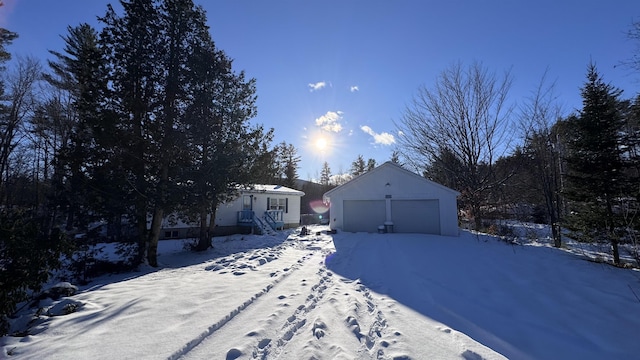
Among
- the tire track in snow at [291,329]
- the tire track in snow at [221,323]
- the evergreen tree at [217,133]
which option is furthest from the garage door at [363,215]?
the tire track in snow at [291,329]

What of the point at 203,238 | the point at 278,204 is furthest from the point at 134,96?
the point at 278,204

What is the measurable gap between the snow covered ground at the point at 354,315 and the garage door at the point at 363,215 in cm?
804

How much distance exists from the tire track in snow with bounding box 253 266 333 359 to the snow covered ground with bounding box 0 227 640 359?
0.06 ft

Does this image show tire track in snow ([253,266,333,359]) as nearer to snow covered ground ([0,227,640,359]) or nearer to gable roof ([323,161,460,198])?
snow covered ground ([0,227,640,359])

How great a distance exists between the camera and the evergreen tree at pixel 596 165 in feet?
28.3

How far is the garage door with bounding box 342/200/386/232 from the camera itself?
16.0 m

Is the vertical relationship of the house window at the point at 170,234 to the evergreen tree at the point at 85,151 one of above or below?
below

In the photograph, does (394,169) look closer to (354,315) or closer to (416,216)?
(416,216)

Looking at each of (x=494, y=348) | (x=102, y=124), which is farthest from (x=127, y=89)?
(x=494, y=348)

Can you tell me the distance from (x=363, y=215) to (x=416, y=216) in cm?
300

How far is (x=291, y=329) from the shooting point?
Answer: 11.9 feet

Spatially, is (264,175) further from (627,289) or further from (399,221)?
(627,289)

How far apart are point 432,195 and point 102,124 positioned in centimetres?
1458

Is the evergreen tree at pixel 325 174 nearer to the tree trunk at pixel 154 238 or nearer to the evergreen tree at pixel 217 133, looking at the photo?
the evergreen tree at pixel 217 133
